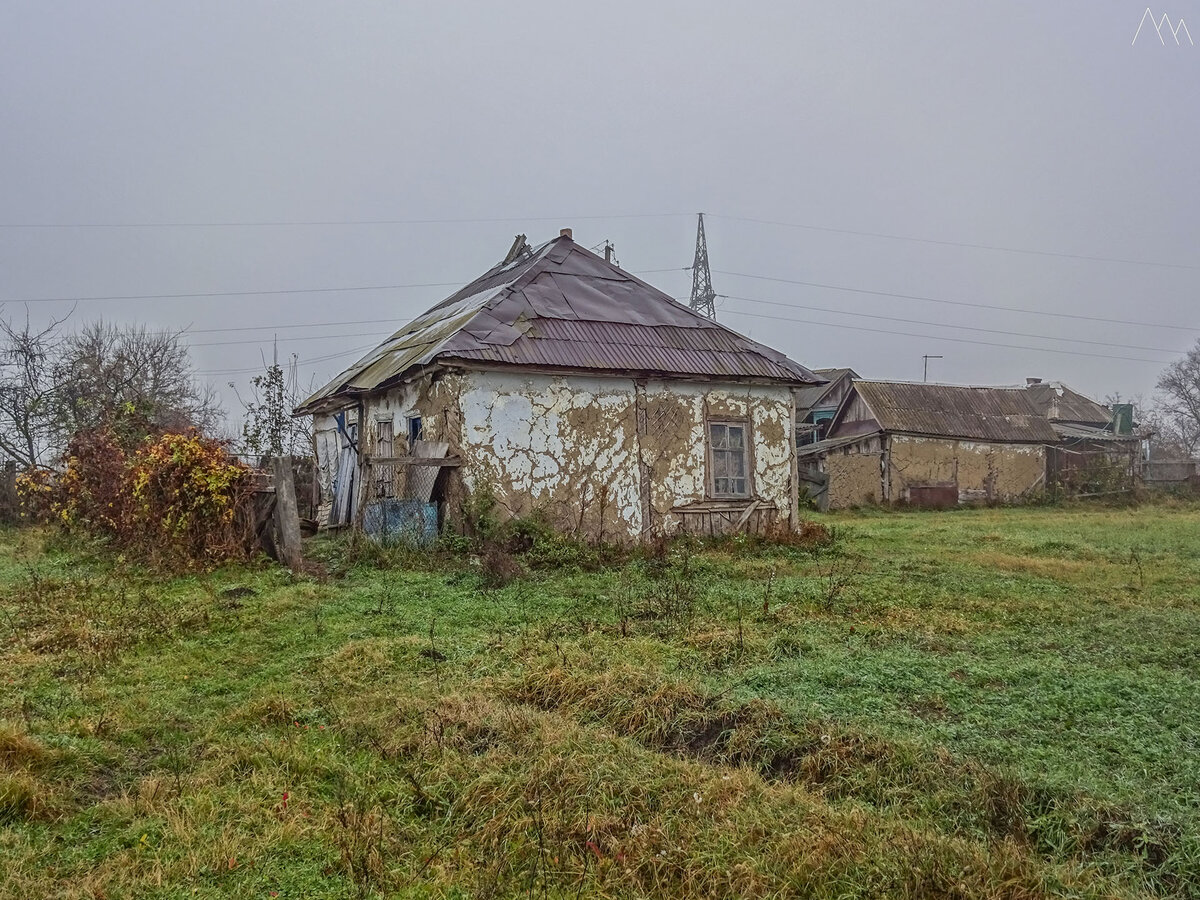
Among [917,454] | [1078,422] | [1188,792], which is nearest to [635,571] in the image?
[1188,792]

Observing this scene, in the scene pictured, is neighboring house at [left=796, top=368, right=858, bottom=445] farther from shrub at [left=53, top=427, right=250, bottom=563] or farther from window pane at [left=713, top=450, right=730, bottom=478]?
shrub at [left=53, top=427, right=250, bottom=563]

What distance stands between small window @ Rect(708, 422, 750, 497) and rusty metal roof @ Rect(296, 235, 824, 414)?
888 millimetres

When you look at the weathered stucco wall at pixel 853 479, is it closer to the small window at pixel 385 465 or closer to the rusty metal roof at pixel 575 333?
the rusty metal roof at pixel 575 333

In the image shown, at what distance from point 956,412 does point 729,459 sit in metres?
16.5

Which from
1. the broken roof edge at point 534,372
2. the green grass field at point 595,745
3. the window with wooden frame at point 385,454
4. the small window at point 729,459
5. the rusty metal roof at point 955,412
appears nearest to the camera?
the green grass field at point 595,745

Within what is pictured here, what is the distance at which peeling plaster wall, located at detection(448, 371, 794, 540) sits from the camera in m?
11.7

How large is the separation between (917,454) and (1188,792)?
905 inches

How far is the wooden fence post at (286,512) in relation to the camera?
1005 cm

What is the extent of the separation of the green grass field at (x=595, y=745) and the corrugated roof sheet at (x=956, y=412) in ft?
60.1

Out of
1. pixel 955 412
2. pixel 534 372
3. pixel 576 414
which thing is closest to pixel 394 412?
pixel 534 372

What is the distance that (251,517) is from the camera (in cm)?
1038

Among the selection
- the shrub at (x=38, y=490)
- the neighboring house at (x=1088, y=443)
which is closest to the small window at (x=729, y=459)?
the shrub at (x=38, y=490)

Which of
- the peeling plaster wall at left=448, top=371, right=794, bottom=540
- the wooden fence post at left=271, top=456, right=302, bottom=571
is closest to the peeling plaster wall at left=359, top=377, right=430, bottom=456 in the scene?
the peeling plaster wall at left=448, top=371, right=794, bottom=540

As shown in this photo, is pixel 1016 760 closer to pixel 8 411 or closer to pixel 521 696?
pixel 521 696
